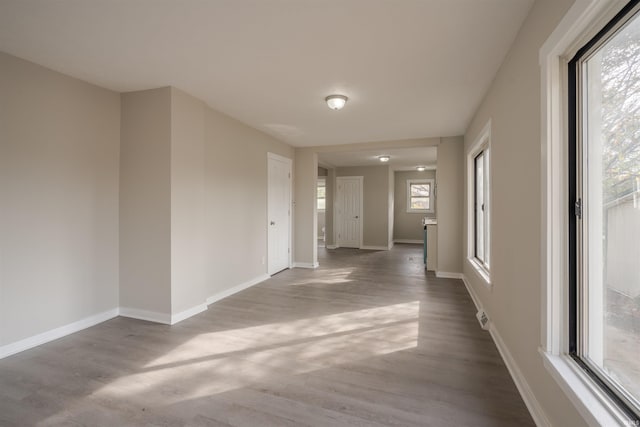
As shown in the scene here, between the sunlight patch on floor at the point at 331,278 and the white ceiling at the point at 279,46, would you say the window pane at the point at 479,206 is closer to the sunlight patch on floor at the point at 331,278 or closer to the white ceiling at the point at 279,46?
the white ceiling at the point at 279,46

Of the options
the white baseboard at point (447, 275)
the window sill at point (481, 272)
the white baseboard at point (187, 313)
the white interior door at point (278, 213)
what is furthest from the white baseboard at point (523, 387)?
the white interior door at point (278, 213)

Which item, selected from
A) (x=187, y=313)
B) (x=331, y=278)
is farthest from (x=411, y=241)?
(x=187, y=313)

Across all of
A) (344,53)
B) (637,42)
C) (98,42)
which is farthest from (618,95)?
(98,42)

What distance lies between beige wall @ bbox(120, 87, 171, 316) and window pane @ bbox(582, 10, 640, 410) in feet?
11.2

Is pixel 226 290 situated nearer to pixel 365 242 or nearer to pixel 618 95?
pixel 618 95

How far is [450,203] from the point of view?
5.38 metres

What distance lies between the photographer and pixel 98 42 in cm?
237

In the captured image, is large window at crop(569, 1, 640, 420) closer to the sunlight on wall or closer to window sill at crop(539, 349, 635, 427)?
window sill at crop(539, 349, 635, 427)

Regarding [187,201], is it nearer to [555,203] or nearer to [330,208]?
[555,203]

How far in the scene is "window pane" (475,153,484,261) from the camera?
421cm

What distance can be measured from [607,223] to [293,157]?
5.43m

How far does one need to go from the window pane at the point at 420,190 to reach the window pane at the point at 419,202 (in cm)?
14

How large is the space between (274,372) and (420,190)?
8.97 meters

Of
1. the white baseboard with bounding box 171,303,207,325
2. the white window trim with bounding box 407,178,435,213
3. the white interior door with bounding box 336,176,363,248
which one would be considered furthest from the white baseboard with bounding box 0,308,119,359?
the white window trim with bounding box 407,178,435,213
